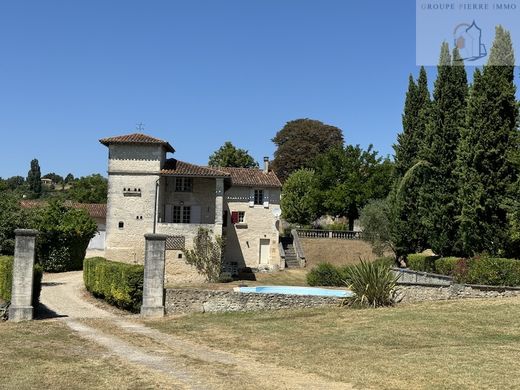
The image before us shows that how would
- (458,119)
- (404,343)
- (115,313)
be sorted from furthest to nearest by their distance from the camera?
1. (458,119)
2. (115,313)
3. (404,343)

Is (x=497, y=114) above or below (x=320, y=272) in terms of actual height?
above

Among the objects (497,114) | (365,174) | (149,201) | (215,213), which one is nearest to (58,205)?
(149,201)

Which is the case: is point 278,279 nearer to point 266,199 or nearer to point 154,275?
point 266,199

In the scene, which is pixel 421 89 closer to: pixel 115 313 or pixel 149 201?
pixel 149 201

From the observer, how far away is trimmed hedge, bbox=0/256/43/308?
21203mm

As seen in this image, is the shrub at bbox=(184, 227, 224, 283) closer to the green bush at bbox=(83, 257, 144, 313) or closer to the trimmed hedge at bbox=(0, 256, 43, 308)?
the green bush at bbox=(83, 257, 144, 313)

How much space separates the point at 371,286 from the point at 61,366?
1253 centimetres

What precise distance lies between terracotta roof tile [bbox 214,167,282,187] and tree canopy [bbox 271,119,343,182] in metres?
32.0

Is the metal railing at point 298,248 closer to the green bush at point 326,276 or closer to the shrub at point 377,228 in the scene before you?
the shrub at point 377,228

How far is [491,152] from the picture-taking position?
27.5 m

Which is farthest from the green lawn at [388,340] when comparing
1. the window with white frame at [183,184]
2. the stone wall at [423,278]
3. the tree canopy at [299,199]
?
the tree canopy at [299,199]

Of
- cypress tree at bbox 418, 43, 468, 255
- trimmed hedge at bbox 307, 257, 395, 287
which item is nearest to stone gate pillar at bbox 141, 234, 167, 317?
trimmed hedge at bbox 307, 257, 395, 287

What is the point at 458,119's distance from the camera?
3244 cm

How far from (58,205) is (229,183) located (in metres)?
13.0
